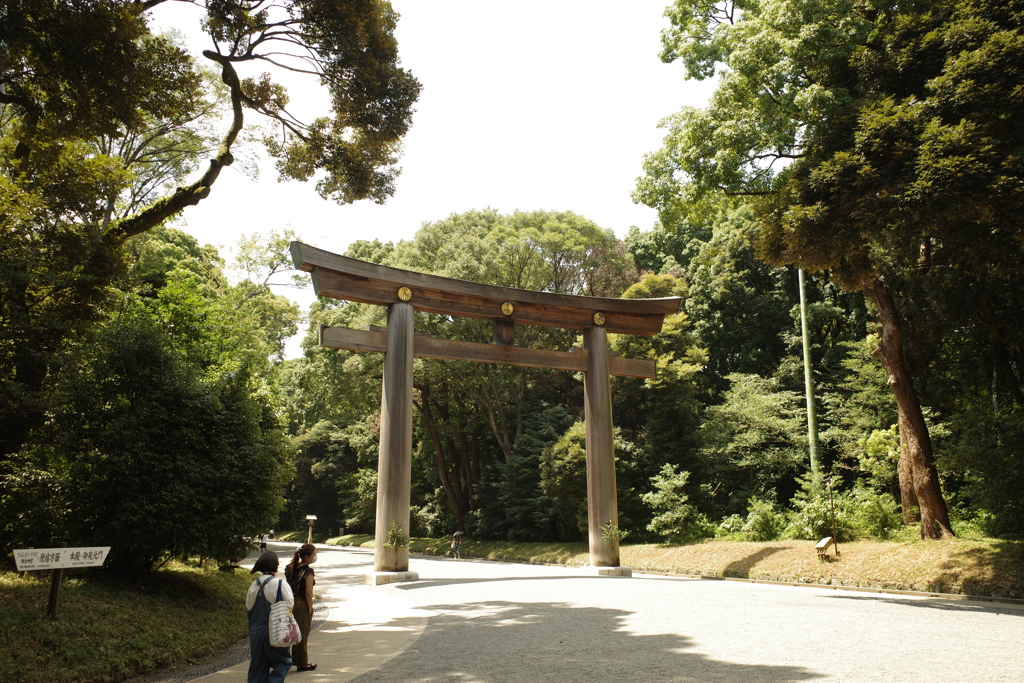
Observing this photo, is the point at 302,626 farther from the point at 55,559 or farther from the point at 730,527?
the point at 730,527

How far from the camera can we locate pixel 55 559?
18.3 feet

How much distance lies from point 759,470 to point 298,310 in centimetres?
2131

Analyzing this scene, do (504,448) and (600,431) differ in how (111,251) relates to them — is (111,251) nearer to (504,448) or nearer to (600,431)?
(600,431)

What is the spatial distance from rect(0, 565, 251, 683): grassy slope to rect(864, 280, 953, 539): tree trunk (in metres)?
12.6

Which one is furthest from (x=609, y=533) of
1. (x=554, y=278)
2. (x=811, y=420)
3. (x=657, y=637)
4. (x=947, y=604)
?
(x=554, y=278)

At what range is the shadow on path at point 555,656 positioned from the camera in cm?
493

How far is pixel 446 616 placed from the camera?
27.2 ft

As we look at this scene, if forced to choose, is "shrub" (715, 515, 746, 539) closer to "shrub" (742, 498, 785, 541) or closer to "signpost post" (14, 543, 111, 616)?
"shrub" (742, 498, 785, 541)

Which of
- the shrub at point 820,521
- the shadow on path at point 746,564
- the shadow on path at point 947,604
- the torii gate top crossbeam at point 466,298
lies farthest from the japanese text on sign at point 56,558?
the shrub at point 820,521

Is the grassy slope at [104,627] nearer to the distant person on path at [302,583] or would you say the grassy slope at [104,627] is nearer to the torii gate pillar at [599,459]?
the distant person on path at [302,583]

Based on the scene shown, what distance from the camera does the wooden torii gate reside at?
38.6ft

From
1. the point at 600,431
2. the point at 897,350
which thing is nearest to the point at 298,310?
the point at 600,431

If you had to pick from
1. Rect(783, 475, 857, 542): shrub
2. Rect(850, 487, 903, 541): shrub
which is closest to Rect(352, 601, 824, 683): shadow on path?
Rect(783, 475, 857, 542): shrub

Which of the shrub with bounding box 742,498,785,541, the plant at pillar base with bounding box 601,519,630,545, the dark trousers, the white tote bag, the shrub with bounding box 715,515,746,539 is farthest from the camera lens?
the shrub with bounding box 715,515,746,539
